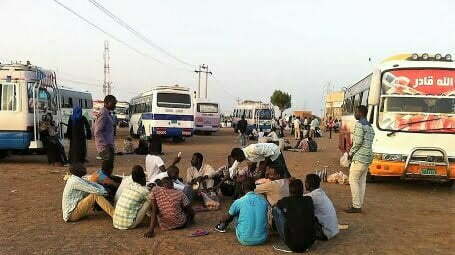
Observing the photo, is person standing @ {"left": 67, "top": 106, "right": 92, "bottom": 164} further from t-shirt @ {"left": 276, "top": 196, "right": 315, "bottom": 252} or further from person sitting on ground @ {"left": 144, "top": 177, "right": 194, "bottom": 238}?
t-shirt @ {"left": 276, "top": 196, "right": 315, "bottom": 252}

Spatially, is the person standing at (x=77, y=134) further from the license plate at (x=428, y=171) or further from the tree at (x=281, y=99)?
the tree at (x=281, y=99)

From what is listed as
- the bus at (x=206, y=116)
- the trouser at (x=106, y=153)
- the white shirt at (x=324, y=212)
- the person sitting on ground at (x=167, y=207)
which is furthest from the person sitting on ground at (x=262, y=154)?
the bus at (x=206, y=116)

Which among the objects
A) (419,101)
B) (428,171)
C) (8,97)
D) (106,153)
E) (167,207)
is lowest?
(167,207)

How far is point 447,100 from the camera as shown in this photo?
450 inches

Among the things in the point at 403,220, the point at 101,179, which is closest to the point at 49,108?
the point at 101,179

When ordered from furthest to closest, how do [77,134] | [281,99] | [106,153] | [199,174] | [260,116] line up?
[281,99] → [260,116] → [77,134] → [106,153] → [199,174]

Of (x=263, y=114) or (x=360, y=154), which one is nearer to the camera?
(x=360, y=154)

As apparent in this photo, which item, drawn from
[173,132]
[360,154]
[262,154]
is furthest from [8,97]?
[173,132]

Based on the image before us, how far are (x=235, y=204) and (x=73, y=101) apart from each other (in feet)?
84.9

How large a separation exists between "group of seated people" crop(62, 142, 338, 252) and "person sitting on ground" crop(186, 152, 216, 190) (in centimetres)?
17

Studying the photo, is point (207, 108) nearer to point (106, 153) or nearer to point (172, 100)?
point (172, 100)

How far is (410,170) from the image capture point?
1120cm

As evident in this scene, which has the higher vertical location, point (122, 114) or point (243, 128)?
point (243, 128)

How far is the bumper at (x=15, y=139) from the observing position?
47.2ft
